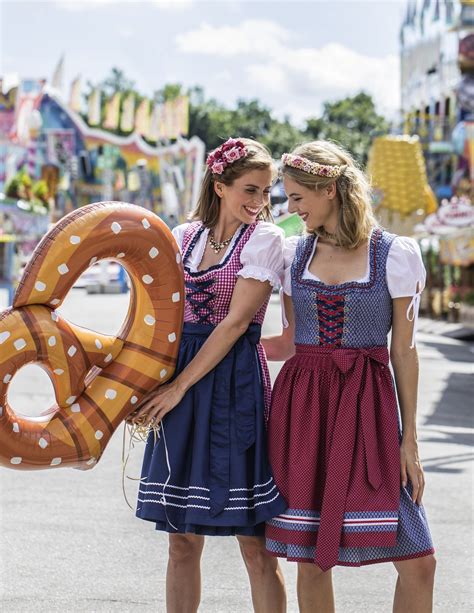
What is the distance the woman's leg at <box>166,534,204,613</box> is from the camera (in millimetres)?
3514

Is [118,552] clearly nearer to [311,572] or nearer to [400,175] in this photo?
[311,572]

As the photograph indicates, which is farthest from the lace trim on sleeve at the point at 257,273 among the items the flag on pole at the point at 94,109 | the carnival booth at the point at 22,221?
the flag on pole at the point at 94,109

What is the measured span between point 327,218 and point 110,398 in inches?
34.7

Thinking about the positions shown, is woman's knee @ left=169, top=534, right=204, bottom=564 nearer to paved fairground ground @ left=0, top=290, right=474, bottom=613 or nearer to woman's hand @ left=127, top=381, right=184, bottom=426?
woman's hand @ left=127, top=381, right=184, bottom=426

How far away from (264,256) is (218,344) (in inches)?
12.3

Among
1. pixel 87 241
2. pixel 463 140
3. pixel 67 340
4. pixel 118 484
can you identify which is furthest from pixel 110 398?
pixel 463 140

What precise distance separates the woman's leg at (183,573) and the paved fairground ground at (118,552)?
0.91 m

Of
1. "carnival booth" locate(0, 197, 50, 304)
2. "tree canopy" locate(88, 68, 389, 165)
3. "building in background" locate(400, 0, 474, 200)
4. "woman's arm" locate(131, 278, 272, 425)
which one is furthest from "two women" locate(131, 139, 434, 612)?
"tree canopy" locate(88, 68, 389, 165)

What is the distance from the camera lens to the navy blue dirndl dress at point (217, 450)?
11.0 feet

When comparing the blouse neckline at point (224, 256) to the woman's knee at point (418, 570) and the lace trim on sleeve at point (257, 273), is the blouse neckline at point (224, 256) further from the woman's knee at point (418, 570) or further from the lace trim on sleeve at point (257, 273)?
the woman's knee at point (418, 570)

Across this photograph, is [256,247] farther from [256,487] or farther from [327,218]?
[256,487]

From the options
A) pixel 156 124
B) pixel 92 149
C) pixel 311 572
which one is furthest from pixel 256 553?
pixel 92 149

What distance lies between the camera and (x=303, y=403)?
3301 millimetres

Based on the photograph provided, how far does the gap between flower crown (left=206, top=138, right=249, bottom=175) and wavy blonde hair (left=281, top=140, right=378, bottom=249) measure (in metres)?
0.16
